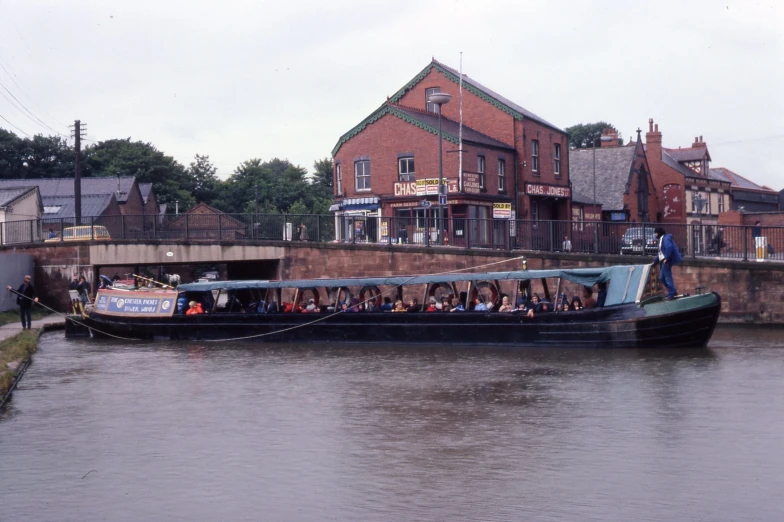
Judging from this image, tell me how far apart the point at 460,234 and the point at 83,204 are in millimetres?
38238

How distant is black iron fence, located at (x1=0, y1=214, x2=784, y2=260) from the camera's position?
32.4m

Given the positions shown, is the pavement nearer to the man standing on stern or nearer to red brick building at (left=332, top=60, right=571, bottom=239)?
red brick building at (left=332, top=60, right=571, bottom=239)

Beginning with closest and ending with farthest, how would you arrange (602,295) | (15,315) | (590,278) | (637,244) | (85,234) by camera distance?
(590,278), (602,295), (15,315), (637,244), (85,234)

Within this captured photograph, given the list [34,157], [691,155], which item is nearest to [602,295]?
[691,155]

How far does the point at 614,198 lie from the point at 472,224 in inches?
842

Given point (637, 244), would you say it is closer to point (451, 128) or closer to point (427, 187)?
point (427, 187)

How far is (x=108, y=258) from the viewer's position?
1624 inches

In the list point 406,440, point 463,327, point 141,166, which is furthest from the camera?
point 141,166

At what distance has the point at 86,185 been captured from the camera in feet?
241

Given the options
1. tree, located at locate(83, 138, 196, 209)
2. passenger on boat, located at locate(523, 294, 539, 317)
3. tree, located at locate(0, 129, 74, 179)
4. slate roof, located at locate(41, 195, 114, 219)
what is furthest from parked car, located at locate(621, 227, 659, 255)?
tree, located at locate(0, 129, 74, 179)

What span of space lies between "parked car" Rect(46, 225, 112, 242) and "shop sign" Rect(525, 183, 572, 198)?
21200mm

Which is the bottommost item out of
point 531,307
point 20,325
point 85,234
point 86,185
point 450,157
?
point 20,325

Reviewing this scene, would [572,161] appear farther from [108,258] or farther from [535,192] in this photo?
[108,258]

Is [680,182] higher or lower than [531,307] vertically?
higher
